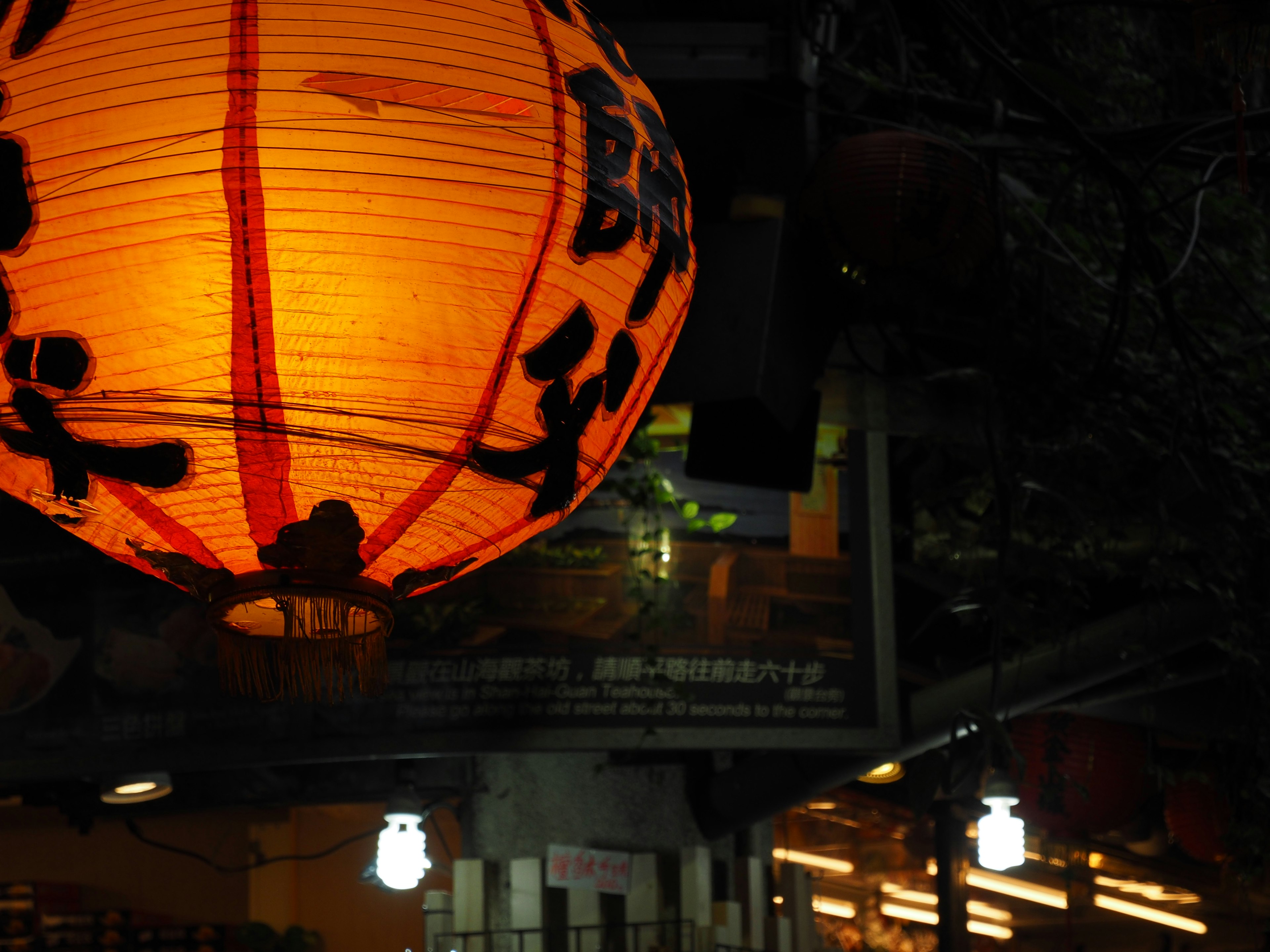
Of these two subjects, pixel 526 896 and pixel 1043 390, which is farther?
pixel 526 896

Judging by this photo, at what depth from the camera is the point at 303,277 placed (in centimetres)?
165

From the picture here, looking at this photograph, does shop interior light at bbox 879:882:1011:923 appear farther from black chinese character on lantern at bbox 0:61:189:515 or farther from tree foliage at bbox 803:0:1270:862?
black chinese character on lantern at bbox 0:61:189:515

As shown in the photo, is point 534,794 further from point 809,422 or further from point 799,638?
point 809,422

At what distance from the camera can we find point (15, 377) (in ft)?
5.82

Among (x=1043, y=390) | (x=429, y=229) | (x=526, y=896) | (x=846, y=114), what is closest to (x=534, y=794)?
(x=526, y=896)

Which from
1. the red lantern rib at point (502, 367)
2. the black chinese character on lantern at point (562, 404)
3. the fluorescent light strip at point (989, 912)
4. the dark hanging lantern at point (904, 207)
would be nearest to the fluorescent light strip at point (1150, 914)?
the fluorescent light strip at point (989, 912)

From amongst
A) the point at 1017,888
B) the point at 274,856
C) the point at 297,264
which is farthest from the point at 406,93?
the point at 1017,888

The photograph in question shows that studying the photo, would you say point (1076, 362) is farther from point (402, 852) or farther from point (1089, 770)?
point (402, 852)

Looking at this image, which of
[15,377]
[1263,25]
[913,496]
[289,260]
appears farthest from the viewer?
[913,496]

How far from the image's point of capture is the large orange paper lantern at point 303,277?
1659 millimetres

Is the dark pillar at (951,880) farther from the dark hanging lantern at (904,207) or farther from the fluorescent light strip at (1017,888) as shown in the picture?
the dark hanging lantern at (904,207)

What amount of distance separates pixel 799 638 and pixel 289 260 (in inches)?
151

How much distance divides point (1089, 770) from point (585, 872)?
277 cm

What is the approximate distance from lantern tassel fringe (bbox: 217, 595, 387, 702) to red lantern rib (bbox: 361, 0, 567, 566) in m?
0.12
